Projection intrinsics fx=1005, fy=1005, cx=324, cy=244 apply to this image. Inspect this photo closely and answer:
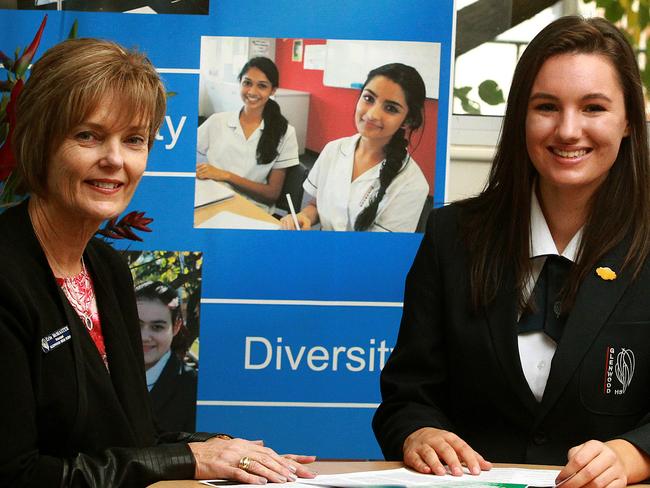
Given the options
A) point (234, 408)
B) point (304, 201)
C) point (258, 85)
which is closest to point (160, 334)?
point (234, 408)

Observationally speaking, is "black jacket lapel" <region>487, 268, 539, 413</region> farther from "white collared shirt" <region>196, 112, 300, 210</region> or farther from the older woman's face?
"white collared shirt" <region>196, 112, 300, 210</region>

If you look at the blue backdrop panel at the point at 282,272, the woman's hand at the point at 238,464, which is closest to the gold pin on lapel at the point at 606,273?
the woman's hand at the point at 238,464

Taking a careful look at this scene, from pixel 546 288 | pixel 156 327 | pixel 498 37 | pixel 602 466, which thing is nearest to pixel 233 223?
pixel 156 327

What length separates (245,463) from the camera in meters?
1.80

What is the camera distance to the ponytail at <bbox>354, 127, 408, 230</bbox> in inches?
142

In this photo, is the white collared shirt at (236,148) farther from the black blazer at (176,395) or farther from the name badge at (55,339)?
the name badge at (55,339)

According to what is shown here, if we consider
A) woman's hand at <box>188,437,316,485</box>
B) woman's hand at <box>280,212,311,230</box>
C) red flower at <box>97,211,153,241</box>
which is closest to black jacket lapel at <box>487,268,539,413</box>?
woman's hand at <box>188,437,316,485</box>

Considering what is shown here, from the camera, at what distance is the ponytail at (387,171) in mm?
3611

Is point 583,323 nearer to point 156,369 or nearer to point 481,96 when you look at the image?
point 481,96

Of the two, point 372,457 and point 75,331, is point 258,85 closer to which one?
point 372,457

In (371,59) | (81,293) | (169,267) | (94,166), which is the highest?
(371,59)

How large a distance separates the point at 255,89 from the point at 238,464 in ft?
6.67

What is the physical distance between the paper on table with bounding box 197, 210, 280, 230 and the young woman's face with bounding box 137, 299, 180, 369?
33cm

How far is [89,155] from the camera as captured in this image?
2.05 metres
